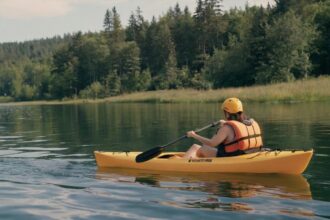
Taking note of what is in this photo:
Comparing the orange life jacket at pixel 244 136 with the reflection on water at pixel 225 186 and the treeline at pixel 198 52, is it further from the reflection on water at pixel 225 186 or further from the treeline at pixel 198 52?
Result: the treeline at pixel 198 52

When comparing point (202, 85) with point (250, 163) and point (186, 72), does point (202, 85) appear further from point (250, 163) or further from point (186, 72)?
point (250, 163)

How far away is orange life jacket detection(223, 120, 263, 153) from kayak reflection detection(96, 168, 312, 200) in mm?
578

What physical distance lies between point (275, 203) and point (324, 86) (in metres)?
30.8

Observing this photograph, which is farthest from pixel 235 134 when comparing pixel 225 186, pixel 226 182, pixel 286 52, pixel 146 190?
pixel 286 52

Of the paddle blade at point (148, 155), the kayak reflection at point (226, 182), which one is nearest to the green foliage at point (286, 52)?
the paddle blade at point (148, 155)

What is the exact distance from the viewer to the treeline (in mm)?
50812

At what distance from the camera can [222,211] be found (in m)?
7.05

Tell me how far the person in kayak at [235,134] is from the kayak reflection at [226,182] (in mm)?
533

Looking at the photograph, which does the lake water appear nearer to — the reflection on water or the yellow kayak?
the reflection on water

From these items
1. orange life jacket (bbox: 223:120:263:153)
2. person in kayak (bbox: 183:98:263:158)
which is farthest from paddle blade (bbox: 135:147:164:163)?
orange life jacket (bbox: 223:120:263:153)

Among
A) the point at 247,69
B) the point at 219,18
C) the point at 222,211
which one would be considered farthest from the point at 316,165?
the point at 219,18

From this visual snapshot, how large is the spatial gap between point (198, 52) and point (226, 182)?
74940 mm

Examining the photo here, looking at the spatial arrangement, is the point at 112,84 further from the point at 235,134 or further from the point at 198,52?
the point at 235,134

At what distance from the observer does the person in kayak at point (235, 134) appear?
9.53m
